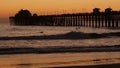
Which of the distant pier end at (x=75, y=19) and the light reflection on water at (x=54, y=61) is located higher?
the light reflection on water at (x=54, y=61)

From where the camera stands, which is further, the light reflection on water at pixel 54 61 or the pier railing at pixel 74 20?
the pier railing at pixel 74 20

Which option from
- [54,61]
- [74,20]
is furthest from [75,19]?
[54,61]

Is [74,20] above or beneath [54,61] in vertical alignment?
beneath

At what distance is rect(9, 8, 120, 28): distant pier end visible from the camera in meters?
78.2

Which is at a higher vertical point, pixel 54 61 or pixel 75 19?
pixel 54 61

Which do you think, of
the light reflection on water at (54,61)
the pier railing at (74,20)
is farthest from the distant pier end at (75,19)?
the light reflection on water at (54,61)

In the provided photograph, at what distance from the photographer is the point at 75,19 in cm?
9250

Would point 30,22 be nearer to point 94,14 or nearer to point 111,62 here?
point 94,14

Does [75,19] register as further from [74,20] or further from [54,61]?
[54,61]

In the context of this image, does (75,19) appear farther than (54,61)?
Yes

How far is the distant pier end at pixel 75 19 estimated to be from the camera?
78.2m

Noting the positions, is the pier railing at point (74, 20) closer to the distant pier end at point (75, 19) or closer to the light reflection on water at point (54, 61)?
the distant pier end at point (75, 19)

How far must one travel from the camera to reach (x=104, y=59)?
21.2 metres

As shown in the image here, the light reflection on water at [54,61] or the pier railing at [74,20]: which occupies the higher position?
the light reflection on water at [54,61]
